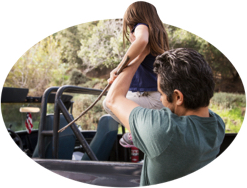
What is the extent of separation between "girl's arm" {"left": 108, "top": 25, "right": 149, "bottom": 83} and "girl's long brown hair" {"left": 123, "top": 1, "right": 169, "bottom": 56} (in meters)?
0.05

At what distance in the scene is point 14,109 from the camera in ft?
20.2

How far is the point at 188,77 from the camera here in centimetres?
76

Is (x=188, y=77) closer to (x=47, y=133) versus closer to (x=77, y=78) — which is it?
(x=47, y=133)

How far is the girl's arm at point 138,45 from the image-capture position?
1.04m

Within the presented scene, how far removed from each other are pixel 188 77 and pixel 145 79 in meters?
0.50

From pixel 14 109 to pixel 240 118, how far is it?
7.50 m

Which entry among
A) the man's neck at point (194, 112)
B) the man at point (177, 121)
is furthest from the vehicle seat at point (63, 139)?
the man's neck at point (194, 112)

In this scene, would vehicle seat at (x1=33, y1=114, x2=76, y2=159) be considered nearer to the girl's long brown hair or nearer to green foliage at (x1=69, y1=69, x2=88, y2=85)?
the girl's long brown hair

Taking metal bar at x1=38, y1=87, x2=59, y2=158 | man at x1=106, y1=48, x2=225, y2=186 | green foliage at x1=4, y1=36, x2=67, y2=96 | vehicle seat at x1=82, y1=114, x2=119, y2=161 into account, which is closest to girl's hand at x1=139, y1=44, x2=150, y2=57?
man at x1=106, y1=48, x2=225, y2=186

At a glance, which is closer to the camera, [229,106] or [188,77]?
[188,77]

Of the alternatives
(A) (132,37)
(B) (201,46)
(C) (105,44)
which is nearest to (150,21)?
(A) (132,37)

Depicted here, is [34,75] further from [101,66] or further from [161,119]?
[161,119]

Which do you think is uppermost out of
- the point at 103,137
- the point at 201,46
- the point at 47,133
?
the point at 201,46

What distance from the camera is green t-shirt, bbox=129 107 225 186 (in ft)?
2.30
